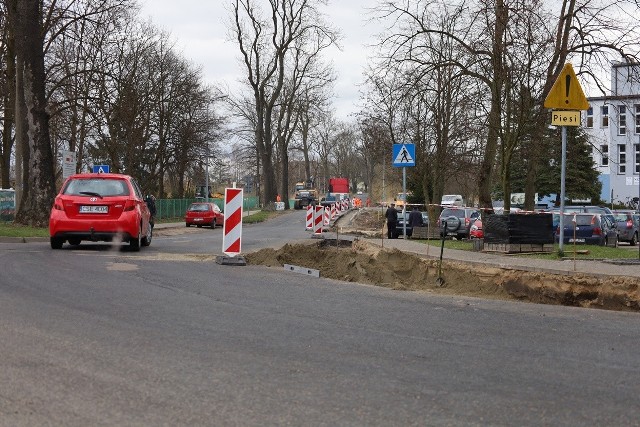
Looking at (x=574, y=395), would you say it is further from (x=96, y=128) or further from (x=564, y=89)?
(x=96, y=128)

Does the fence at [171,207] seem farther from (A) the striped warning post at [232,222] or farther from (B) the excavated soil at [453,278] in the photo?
(A) the striped warning post at [232,222]

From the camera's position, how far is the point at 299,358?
Answer: 246 inches

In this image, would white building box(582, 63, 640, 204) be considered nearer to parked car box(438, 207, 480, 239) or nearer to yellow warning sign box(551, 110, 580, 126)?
Answer: parked car box(438, 207, 480, 239)

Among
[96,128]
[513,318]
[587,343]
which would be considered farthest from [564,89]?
[96,128]

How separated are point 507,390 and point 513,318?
3.46 m

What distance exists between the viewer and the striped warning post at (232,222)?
14562 mm

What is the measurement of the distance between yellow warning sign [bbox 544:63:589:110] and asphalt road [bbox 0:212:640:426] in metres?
5.48

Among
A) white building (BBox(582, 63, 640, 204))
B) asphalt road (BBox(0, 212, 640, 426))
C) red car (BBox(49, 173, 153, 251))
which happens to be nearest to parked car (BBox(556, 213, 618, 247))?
white building (BBox(582, 63, 640, 204))

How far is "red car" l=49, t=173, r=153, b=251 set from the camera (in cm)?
1620

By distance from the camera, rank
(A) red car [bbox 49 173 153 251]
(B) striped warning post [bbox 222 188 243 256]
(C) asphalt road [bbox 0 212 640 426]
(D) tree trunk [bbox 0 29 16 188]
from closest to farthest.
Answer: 1. (C) asphalt road [bbox 0 212 640 426]
2. (B) striped warning post [bbox 222 188 243 256]
3. (A) red car [bbox 49 173 153 251]
4. (D) tree trunk [bbox 0 29 16 188]

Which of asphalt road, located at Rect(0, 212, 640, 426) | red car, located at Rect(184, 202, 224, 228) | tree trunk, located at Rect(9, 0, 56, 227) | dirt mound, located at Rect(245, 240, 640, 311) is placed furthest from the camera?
red car, located at Rect(184, 202, 224, 228)

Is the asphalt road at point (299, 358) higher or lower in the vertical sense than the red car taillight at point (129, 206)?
lower

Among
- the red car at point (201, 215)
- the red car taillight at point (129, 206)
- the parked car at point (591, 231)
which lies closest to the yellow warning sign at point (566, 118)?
the red car taillight at point (129, 206)

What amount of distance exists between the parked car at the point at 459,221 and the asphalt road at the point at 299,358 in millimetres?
21603
